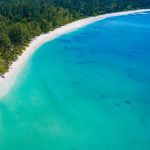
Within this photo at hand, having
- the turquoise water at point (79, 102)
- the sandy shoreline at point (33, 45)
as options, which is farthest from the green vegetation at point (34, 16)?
the turquoise water at point (79, 102)

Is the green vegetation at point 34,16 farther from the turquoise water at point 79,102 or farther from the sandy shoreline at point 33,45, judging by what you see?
the turquoise water at point 79,102

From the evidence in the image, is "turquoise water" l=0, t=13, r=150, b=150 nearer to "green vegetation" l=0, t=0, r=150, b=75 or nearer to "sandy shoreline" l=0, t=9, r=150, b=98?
"sandy shoreline" l=0, t=9, r=150, b=98

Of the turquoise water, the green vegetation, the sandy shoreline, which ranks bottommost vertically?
the turquoise water

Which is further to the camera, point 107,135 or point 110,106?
point 110,106

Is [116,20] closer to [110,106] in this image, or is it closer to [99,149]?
[110,106]

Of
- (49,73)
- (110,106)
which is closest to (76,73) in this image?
(49,73)

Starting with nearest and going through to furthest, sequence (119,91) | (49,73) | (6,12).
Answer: (119,91) → (49,73) → (6,12)

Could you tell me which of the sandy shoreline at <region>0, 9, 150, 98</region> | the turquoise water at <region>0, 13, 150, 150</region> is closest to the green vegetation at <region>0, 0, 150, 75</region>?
the sandy shoreline at <region>0, 9, 150, 98</region>
